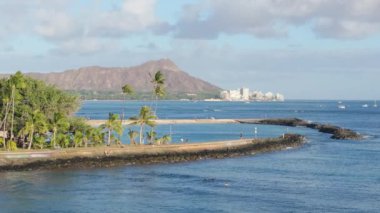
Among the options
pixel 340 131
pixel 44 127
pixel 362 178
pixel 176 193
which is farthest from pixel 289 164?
pixel 340 131

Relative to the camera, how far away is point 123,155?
237 feet

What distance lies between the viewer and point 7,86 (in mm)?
72000

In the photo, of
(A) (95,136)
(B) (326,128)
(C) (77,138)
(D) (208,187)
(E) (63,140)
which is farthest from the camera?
(B) (326,128)

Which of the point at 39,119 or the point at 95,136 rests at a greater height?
the point at 39,119

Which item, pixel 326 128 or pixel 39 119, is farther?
pixel 326 128

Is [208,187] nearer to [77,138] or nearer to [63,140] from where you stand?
[77,138]

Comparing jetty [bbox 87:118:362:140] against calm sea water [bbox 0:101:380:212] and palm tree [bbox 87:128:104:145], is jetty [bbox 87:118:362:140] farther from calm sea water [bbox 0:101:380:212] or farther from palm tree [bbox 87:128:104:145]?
palm tree [bbox 87:128:104:145]

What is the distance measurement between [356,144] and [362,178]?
40833 mm

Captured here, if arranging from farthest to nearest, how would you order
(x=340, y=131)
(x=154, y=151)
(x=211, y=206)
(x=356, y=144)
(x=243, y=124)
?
(x=243, y=124) < (x=340, y=131) < (x=356, y=144) < (x=154, y=151) < (x=211, y=206)

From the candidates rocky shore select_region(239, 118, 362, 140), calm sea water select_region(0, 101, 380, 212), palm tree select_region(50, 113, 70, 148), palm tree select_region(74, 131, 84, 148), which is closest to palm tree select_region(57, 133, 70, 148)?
palm tree select_region(50, 113, 70, 148)

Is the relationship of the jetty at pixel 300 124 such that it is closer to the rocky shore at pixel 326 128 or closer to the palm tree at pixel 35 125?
the rocky shore at pixel 326 128

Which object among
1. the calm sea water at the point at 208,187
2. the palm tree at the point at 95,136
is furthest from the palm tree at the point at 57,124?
the calm sea water at the point at 208,187

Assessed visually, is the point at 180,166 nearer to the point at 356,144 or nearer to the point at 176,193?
the point at 176,193

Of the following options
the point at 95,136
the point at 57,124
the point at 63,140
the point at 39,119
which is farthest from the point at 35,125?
the point at 95,136
